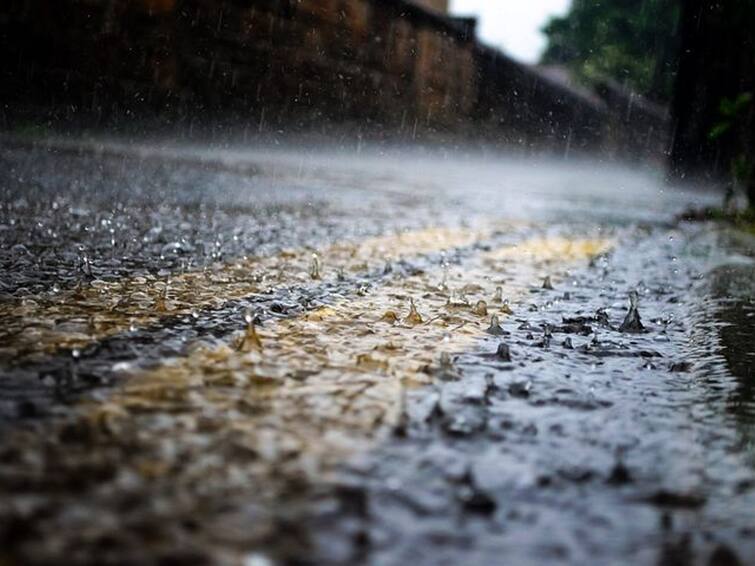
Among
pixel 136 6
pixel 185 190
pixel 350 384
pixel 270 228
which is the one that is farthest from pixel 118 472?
pixel 136 6

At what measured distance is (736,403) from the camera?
123 cm

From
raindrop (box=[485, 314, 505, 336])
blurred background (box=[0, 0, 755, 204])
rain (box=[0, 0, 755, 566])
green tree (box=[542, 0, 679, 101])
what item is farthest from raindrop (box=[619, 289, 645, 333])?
green tree (box=[542, 0, 679, 101])

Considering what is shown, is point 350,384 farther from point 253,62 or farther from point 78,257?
point 253,62

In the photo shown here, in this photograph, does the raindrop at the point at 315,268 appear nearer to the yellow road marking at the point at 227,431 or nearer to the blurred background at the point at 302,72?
the yellow road marking at the point at 227,431

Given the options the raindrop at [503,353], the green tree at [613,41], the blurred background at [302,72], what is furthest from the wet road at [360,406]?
the green tree at [613,41]

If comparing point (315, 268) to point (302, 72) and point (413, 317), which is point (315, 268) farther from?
point (302, 72)

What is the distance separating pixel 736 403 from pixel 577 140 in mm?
26897

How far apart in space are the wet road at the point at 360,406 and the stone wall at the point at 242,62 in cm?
341

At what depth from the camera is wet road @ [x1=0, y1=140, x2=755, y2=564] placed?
0.75 m

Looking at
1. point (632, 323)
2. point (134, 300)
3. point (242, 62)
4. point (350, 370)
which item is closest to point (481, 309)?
point (632, 323)

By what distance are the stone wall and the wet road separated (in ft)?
11.2

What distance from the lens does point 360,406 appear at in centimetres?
112

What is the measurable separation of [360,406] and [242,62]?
21.4 feet

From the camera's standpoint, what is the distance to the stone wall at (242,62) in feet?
18.6
